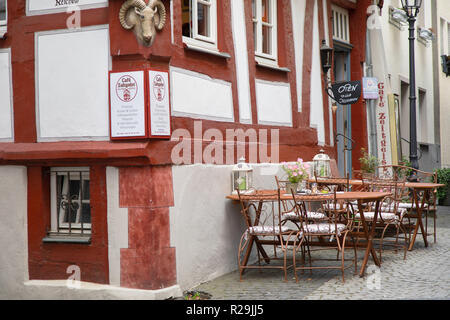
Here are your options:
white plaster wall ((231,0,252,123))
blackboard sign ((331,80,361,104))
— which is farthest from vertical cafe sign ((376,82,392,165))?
white plaster wall ((231,0,252,123))

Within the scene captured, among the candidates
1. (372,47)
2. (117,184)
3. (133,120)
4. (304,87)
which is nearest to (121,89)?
(133,120)

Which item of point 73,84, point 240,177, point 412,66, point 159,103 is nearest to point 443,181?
point 412,66

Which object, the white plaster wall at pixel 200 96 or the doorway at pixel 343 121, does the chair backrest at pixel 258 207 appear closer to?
the white plaster wall at pixel 200 96

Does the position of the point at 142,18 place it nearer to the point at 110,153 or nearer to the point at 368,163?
the point at 110,153

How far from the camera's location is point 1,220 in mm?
6930

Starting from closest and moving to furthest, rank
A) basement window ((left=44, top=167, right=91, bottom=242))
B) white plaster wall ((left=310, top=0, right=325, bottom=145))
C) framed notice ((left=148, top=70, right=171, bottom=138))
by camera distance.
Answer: framed notice ((left=148, top=70, right=171, bottom=138)), basement window ((left=44, top=167, right=91, bottom=242)), white plaster wall ((left=310, top=0, right=325, bottom=145))

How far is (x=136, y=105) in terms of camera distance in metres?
6.25

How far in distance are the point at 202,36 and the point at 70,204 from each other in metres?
2.40

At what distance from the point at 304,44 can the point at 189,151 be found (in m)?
3.88

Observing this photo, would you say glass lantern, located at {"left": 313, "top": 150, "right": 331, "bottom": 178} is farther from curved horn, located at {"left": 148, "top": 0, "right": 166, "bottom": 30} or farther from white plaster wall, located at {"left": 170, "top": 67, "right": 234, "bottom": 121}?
curved horn, located at {"left": 148, "top": 0, "right": 166, "bottom": 30}

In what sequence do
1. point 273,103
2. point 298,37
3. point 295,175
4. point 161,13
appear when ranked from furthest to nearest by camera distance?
point 298,37 → point 273,103 → point 295,175 → point 161,13

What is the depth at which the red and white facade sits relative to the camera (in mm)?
6332

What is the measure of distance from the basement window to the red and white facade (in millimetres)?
33

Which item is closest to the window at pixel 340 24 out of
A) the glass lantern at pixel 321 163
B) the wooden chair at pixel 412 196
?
the wooden chair at pixel 412 196
